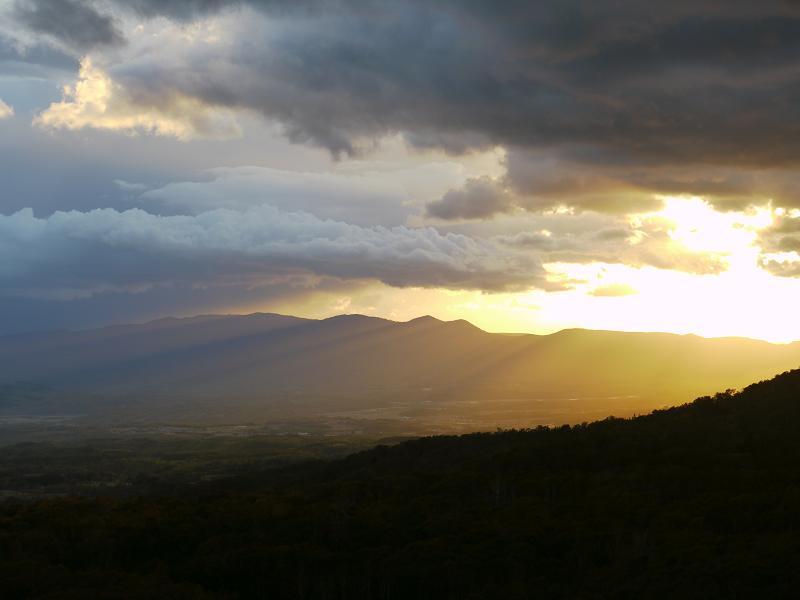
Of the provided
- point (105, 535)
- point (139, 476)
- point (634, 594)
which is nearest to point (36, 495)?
point (139, 476)

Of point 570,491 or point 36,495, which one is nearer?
point 570,491

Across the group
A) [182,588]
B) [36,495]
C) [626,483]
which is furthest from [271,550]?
[36,495]

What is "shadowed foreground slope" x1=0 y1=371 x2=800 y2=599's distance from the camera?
49.5 m

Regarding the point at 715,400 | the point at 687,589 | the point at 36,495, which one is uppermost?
the point at 715,400

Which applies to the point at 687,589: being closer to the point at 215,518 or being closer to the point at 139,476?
the point at 215,518

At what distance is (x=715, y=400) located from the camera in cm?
10456

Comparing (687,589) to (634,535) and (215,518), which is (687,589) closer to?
(634,535)

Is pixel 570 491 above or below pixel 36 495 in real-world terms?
above

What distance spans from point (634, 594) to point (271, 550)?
83.2 feet

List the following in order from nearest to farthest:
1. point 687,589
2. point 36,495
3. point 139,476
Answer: point 687,589, point 36,495, point 139,476

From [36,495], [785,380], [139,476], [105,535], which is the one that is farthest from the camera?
[139,476]

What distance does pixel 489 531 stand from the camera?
5981 cm

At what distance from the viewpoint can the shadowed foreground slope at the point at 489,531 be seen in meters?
49.5

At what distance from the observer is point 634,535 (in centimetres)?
5591
